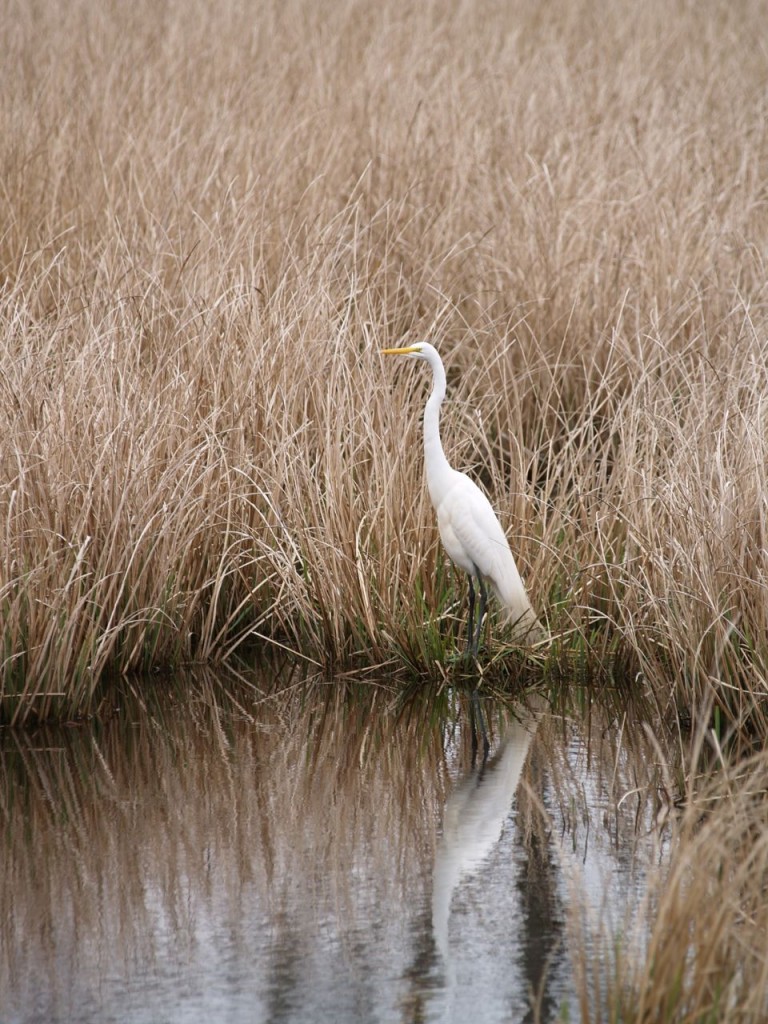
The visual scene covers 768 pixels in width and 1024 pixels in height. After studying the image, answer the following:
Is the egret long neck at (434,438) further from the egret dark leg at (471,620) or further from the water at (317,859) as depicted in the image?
the water at (317,859)

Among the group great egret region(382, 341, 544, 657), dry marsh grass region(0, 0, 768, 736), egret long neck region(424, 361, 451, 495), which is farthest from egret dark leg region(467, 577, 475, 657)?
egret long neck region(424, 361, 451, 495)

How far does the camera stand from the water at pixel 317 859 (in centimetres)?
301

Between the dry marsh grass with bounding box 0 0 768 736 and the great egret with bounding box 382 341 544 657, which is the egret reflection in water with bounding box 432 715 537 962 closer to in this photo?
the great egret with bounding box 382 341 544 657

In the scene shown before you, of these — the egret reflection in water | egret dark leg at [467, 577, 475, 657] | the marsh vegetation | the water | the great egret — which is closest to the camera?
the water

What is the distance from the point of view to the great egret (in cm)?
470

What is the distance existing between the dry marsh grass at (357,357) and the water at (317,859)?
0.35 m

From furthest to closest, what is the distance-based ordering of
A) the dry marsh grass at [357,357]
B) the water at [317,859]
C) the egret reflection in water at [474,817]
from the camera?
1. the dry marsh grass at [357,357]
2. the egret reflection in water at [474,817]
3. the water at [317,859]

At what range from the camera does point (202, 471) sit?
202 inches

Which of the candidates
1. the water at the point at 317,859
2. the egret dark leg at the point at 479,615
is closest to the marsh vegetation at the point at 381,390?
the egret dark leg at the point at 479,615

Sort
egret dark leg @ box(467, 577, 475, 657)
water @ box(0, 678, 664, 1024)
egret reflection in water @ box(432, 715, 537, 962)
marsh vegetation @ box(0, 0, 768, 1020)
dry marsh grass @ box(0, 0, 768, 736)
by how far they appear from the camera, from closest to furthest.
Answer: water @ box(0, 678, 664, 1024), egret reflection in water @ box(432, 715, 537, 962), marsh vegetation @ box(0, 0, 768, 1020), dry marsh grass @ box(0, 0, 768, 736), egret dark leg @ box(467, 577, 475, 657)

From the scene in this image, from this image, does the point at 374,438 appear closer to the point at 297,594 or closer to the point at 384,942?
the point at 297,594

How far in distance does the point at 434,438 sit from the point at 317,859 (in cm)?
162

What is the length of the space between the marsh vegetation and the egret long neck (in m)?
0.29

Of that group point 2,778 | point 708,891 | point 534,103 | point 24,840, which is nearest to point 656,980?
point 708,891
